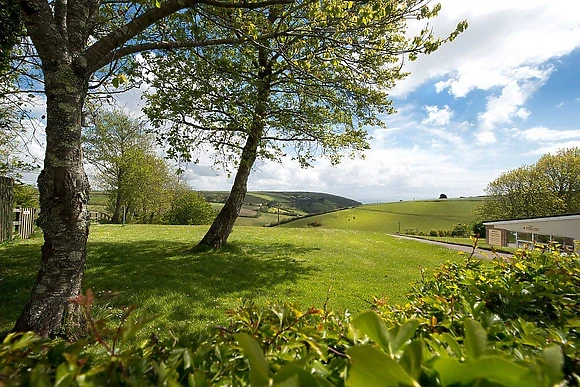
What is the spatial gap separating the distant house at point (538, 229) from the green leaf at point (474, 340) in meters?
19.2

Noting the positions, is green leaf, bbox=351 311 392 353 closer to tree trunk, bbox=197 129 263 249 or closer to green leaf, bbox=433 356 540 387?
green leaf, bbox=433 356 540 387

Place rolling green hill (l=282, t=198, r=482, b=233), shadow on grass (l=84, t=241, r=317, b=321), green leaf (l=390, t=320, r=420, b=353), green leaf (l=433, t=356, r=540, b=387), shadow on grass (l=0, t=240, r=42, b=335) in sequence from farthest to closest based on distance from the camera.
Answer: rolling green hill (l=282, t=198, r=482, b=233), shadow on grass (l=84, t=241, r=317, b=321), shadow on grass (l=0, t=240, r=42, b=335), green leaf (l=390, t=320, r=420, b=353), green leaf (l=433, t=356, r=540, b=387)

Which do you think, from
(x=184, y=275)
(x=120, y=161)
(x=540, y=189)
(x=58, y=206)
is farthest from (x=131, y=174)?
(x=540, y=189)

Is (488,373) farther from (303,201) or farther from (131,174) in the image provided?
(303,201)

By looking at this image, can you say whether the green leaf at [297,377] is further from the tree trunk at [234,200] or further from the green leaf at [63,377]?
the tree trunk at [234,200]

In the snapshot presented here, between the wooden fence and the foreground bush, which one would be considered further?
the wooden fence

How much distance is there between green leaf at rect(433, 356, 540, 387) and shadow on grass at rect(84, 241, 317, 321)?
5.26m

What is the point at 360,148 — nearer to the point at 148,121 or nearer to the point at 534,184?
the point at 148,121

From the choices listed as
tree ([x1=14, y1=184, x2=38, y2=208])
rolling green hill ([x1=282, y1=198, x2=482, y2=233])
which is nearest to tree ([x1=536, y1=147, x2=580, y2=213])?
rolling green hill ([x1=282, y1=198, x2=482, y2=233])

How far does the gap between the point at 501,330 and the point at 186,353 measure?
1.23 metres

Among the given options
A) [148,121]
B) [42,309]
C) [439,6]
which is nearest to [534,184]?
[439,6]

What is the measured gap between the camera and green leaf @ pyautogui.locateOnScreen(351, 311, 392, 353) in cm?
79

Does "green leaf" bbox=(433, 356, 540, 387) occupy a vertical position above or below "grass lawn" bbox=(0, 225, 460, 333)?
above

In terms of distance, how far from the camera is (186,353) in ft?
3.14
